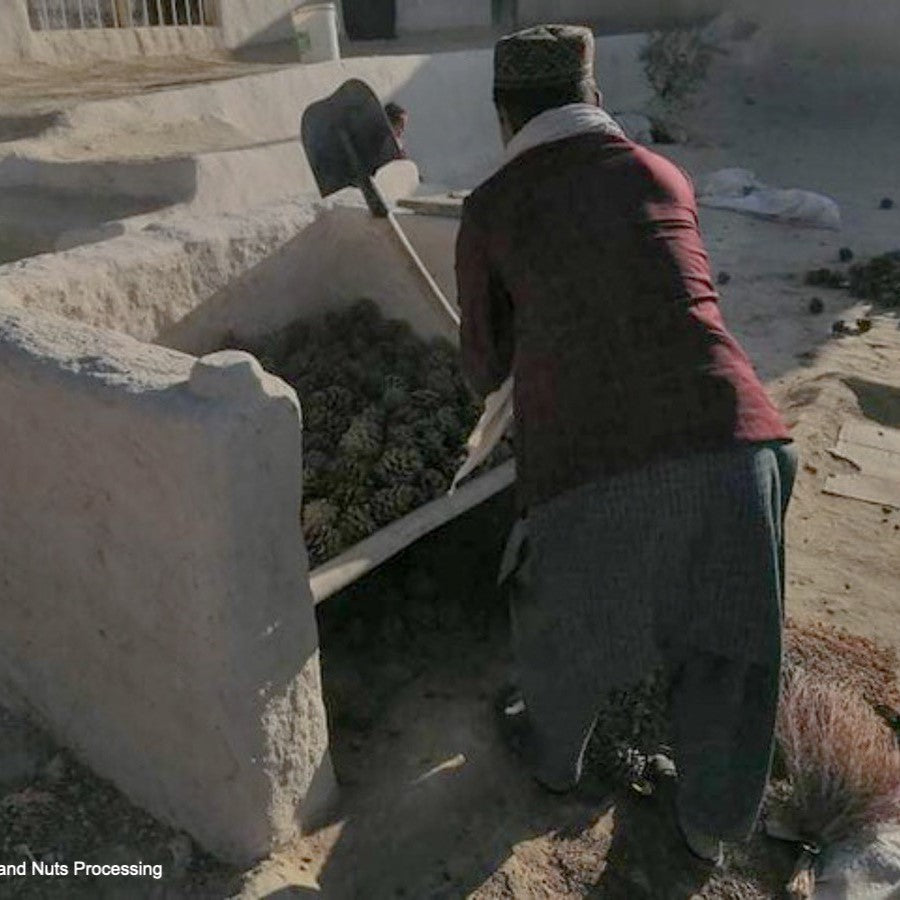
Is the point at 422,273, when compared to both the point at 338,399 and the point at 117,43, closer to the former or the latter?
the point at 338,399

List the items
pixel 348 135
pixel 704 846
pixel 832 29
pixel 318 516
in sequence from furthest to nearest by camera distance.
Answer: pixel 832 29
pixel 348 135
pixel 318 516
pixel 704 846

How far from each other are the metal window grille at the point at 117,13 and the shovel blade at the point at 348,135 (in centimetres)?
614

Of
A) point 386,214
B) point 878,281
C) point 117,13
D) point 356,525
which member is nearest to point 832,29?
point 878,281

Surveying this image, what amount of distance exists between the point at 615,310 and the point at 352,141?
1.91 metres

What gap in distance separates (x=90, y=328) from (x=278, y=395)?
2.21ft

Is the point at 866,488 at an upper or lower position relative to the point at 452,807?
lower

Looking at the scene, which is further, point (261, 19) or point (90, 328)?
point (261, 19)

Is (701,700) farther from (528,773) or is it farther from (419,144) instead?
(419,144)

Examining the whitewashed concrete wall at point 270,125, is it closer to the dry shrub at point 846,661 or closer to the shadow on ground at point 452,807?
the shadow on ground at point 452,807

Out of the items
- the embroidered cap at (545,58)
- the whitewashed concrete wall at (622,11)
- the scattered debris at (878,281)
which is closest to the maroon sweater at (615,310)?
the embroidered cap at (545,58)

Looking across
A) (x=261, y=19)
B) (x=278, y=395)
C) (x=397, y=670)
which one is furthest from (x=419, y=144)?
(x=278, y=395)

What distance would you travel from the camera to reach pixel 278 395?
6.89 feet

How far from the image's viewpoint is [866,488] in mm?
4445

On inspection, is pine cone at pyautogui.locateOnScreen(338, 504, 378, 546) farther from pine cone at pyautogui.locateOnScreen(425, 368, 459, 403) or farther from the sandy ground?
pine cone at pyautogui.locateOnScreen(425, 368, 459, 403)
